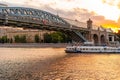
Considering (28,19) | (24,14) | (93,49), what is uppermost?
(24,14)

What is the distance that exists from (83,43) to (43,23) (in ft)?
96.0

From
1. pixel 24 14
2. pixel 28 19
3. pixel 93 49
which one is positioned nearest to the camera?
pixel 28 19

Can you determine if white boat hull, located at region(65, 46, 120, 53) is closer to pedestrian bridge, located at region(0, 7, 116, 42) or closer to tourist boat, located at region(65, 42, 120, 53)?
tourist boat, located at region(65, 42, 120, 53)

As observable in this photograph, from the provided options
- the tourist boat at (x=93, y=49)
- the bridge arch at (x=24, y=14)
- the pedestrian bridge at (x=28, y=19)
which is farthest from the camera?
the tourist boat at (x=93, y=49)

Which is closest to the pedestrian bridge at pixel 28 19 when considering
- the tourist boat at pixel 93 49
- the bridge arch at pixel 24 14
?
the bridge arch at pixel 24 14

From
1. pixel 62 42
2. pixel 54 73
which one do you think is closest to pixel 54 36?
pixel 62 42

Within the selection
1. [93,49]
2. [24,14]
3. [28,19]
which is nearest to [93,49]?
[93,49]

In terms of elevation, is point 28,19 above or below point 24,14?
below

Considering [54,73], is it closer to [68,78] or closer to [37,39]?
[68,78]

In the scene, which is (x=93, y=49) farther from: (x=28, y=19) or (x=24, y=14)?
(x=28, y=19)

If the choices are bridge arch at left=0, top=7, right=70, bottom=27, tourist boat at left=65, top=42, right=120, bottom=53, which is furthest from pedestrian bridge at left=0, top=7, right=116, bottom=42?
tourist boat at left=65, top=42, right=120, bottom=53

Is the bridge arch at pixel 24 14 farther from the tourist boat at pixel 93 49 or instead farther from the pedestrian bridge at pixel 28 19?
the tourist boat at pixel 93 49

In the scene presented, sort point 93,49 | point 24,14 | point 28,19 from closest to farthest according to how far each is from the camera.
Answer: point 28,19
point 24,14
point 93,49

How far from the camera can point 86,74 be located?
35594mm
